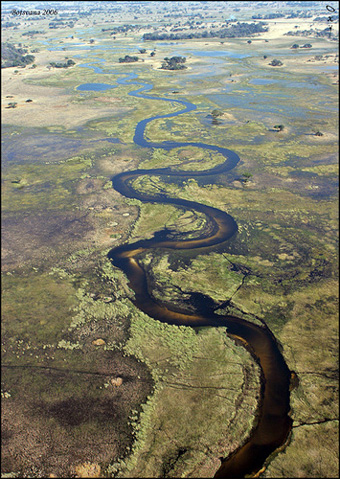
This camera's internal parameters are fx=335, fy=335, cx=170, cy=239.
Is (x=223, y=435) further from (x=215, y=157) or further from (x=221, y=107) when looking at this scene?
(x=221, y=107)

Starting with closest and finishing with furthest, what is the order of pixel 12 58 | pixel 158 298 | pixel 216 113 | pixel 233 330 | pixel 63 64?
pixel 233 330
pixel 158 298
pixel 216 113
pixel 63 64
pixel 12 58

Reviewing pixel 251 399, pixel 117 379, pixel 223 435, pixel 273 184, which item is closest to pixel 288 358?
pixel 251 399

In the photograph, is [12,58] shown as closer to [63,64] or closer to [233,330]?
[63,64]

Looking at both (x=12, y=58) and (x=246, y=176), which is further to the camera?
(x=12, y=58)

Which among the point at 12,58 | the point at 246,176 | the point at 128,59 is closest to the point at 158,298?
the point at 246,176

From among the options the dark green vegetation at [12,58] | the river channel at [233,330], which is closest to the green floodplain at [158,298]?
the river channel at [233,330]
